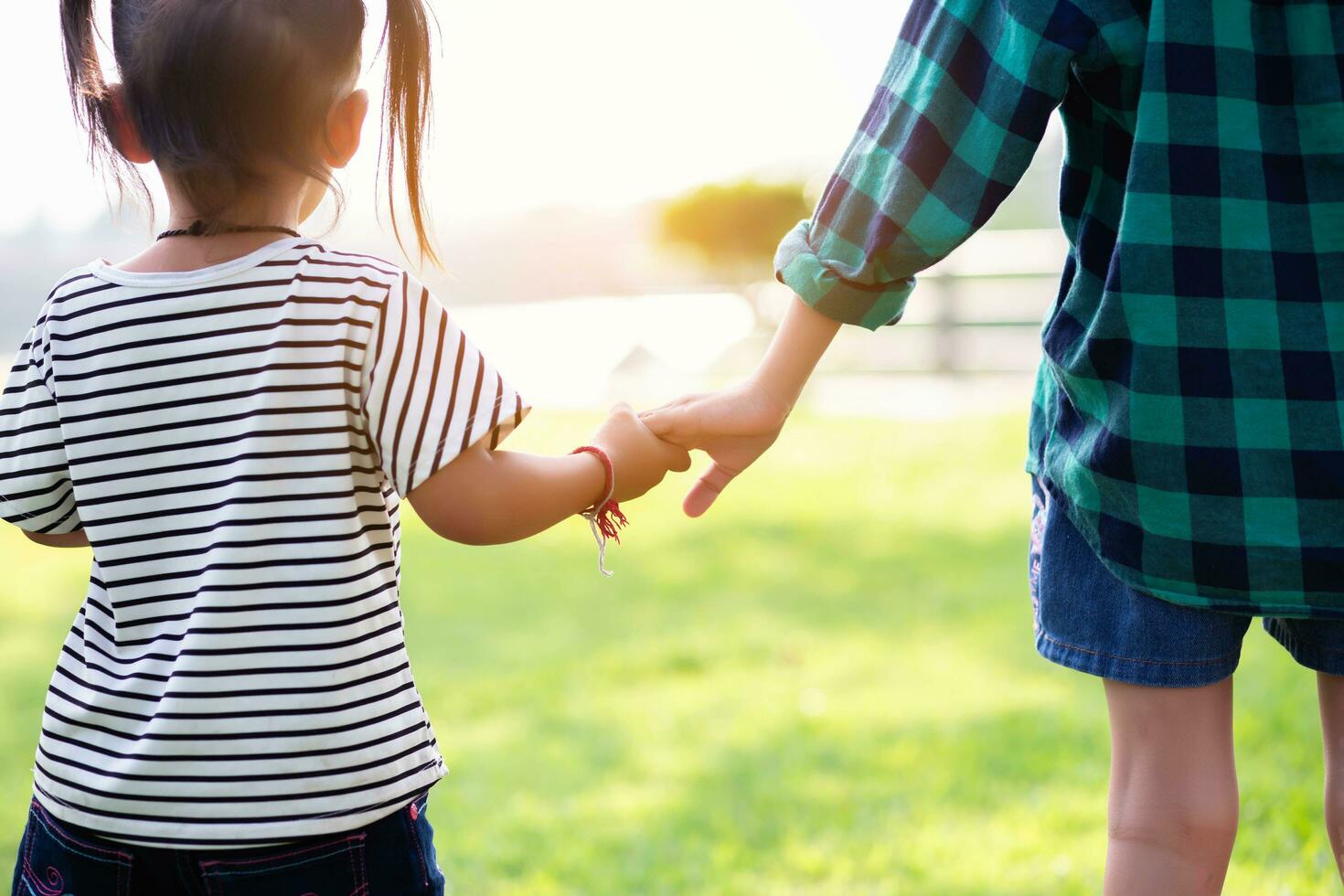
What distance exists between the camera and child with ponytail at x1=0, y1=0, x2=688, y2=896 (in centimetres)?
110

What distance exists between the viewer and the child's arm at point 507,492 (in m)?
1.14

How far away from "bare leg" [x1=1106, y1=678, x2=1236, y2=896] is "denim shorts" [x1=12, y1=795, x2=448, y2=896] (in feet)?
2.10

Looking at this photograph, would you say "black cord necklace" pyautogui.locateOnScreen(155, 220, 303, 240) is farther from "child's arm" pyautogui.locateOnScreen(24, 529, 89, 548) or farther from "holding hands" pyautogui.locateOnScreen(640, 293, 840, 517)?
A: "holding hands" pyautogui.locateOnScreen(640, 293, 840, 517)

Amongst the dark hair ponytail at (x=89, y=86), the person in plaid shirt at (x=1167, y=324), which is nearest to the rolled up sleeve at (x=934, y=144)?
the person in plaid shirt at (x=1167, y=324)

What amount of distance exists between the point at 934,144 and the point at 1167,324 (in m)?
0.28

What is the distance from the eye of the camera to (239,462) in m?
1.10

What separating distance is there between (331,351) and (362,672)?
0.27 metres

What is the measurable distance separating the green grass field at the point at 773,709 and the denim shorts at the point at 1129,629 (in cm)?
96

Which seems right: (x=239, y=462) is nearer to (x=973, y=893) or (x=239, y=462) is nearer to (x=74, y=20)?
(x=74, y=20)

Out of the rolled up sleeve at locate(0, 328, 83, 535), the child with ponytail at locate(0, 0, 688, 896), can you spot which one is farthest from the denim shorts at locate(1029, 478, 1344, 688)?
the rolled up sleeve at locate(0, 328, 83, 535)

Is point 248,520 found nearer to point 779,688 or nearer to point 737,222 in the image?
point 779,688

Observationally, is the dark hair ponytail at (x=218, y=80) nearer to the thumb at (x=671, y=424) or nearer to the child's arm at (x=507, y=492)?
the child's arm at (x=507, y=492)

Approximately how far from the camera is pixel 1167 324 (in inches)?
44.7

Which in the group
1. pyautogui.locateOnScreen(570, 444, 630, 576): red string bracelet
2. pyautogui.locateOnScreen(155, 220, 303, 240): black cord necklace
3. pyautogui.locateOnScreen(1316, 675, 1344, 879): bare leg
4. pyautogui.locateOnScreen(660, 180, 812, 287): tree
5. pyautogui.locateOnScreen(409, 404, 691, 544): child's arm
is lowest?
pyautogui.locateOnScreen(660, 180, 812, 287): tree
